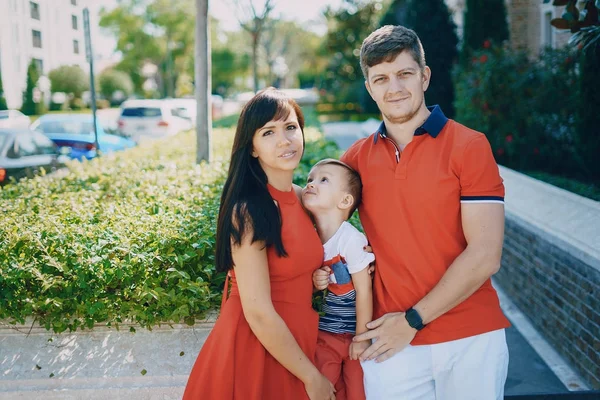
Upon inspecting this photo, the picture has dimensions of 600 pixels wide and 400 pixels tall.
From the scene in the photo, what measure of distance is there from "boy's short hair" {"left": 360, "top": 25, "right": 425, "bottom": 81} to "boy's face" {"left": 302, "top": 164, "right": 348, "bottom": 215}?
509 millimetres

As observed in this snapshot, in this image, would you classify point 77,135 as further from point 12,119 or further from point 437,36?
point 12,119

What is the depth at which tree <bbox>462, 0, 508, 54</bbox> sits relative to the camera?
11938 millimetres

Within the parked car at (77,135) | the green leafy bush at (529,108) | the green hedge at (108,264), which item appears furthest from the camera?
the parked car at (77,135)

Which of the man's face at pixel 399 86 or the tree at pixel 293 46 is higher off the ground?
the tree at pixel 293 46

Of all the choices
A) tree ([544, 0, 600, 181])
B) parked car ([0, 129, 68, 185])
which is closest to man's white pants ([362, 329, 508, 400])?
tree ([544, 0, 600, 181])

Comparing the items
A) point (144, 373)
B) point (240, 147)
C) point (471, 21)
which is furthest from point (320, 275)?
point (471, 21)

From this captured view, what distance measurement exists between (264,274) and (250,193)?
0.34m

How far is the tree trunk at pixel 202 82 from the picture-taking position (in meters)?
7.05

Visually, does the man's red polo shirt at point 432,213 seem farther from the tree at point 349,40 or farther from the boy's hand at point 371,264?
the tree at point 349,40

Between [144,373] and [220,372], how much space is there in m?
0.81

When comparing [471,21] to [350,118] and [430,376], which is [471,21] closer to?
[430,376]

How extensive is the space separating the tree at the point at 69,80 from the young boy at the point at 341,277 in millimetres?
45346

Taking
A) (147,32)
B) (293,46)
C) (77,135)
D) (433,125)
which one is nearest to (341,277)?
(433,125)

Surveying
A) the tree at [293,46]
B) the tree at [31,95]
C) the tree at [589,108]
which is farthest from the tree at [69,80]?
the tree at [589,108]
